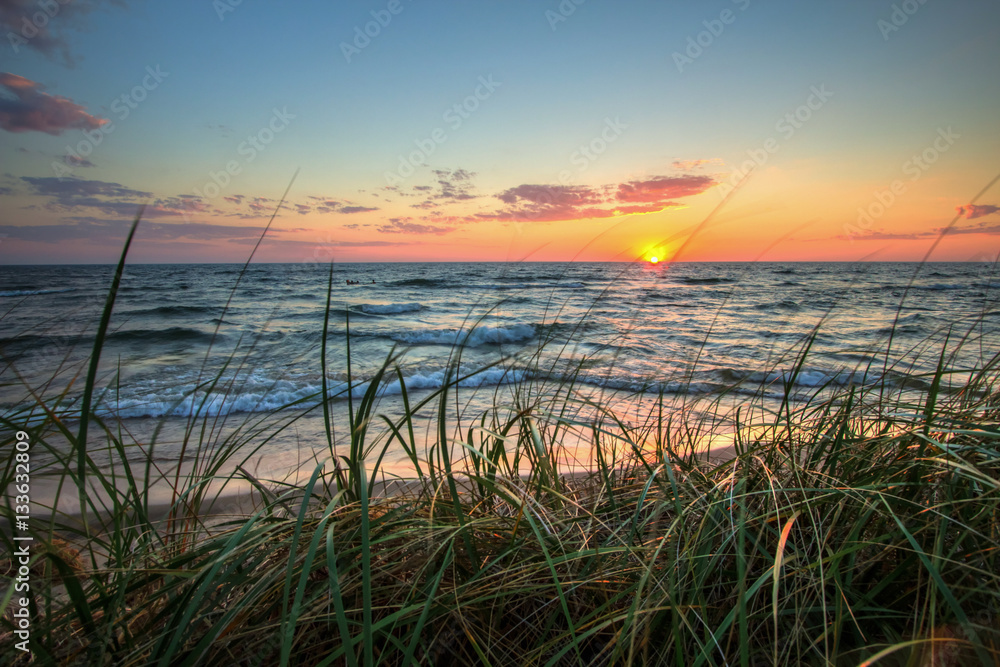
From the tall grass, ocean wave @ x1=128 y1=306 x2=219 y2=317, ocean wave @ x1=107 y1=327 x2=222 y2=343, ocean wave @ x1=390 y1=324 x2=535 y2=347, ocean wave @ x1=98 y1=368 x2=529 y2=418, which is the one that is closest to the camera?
the tall grass

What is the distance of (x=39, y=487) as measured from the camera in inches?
124

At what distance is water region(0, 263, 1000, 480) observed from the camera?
2.06m

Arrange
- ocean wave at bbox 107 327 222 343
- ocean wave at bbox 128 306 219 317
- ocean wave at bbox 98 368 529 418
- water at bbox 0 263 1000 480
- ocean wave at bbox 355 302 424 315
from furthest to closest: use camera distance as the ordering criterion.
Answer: ocean wave at bbox 355 302 424 315
ocean wave at bbox 128 306 219 317
ocean wave at bbox 107 327 222 343
ocean wave at bbox 98 368 529 418
water at bbox 0 263 1000 480

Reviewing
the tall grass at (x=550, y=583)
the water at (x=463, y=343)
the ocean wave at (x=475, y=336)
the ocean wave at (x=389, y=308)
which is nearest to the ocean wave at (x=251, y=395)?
the water at (x=463, y=343)

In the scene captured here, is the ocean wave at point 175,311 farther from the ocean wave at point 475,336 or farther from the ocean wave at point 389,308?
the ocean wave at point 475,336

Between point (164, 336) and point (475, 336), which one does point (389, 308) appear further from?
point (164, 336)

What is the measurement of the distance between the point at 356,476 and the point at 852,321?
1456 cm

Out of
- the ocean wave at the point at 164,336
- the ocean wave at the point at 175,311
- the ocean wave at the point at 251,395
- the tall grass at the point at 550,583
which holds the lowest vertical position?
the ocean wave at the point at 164,336

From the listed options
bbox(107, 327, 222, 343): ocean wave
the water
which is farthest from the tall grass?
bbox(107, 327, 222, 343): ocean wave

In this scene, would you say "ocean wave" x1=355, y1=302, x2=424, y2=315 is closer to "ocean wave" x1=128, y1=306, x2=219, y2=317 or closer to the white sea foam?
the white sea foam

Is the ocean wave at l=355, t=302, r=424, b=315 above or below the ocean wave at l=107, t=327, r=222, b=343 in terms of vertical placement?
below

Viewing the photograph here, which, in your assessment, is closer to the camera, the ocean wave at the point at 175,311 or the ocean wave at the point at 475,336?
the ocean wave at the point at 475,336

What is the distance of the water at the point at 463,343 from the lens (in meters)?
2.06

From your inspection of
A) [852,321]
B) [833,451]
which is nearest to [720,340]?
[852,321]
